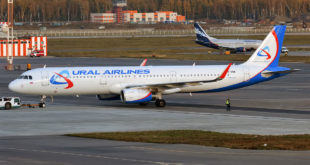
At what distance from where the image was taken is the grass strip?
3347 centimetres

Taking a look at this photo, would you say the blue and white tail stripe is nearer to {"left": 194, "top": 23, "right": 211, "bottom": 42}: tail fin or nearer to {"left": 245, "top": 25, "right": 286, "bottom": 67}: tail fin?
{"left": 245, "top": 25, "right": 286, "bottom": 67}: tail fin

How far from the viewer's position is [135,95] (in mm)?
55969

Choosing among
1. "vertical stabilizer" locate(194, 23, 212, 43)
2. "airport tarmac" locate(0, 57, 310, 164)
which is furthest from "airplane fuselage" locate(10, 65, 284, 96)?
"vertical stabilizer" locate(194, 23, 212, 43)

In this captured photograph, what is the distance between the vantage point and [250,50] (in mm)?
146000

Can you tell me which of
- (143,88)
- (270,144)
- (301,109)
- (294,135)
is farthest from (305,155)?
(143,88)

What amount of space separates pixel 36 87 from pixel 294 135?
2614 centimetres

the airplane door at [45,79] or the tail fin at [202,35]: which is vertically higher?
the tail fin at [202,35]

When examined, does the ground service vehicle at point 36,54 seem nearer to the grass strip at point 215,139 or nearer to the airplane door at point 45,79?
the airplane door at point 45,79

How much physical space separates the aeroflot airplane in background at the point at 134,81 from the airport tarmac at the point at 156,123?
1.46m

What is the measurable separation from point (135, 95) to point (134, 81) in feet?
7.35

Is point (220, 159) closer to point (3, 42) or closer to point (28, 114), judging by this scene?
point (28, 114)

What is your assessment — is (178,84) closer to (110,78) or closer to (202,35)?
(110,78)

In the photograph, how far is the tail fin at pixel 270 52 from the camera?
2425 inches

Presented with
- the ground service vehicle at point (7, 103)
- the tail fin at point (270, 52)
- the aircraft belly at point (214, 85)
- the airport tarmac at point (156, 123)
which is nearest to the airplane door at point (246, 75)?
the aircraft belly at point (214, 85)
